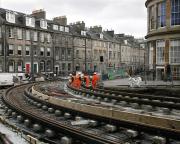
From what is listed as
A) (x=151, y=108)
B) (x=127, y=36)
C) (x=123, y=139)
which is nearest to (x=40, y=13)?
(x=127, y=36)

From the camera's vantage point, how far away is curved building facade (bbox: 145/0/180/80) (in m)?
30.4

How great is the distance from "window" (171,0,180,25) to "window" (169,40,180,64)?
208cm

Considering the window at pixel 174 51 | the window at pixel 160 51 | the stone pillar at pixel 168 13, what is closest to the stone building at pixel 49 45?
the window at pixel 160 51

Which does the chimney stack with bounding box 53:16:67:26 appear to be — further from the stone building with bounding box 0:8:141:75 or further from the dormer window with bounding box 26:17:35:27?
the dormer window with bounding box 26:17:35:27

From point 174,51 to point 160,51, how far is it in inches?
70.1

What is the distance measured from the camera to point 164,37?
102 ft

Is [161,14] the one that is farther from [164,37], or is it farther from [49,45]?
[49,45]

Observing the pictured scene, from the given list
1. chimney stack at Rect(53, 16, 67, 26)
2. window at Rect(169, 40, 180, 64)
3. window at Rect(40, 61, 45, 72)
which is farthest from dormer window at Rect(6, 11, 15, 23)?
window at Rect(169, 40, 180, 64)

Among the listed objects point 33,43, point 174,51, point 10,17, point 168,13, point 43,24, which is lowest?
point 174,51

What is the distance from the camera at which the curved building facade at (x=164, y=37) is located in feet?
99.8

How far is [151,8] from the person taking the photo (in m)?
33.9

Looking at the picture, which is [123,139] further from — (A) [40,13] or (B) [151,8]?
(A) [40,13]

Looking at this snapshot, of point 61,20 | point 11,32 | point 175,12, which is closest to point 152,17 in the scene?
point 175,12

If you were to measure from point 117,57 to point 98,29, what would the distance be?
10259 millimetres
